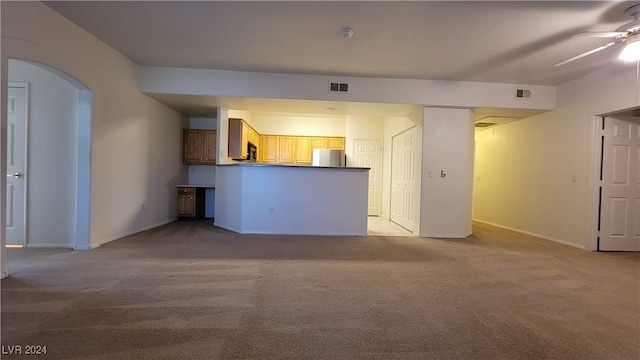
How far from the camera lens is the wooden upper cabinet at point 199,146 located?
6758mm

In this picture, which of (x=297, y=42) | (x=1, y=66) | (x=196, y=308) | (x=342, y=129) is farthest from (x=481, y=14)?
(x=342, y=129)

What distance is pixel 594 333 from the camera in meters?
2.03

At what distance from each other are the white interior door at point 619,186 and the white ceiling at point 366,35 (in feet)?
3.74

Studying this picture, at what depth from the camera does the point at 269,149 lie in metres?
8.34

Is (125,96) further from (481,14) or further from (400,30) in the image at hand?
(481,14)

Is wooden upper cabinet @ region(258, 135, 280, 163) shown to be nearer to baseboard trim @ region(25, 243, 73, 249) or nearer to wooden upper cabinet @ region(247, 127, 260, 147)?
wooden upper cabinet @ region(247, 127, 260, 147)

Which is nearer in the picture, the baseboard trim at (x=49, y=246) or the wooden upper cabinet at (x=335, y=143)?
the baseboard trim at (x=49, y=246)

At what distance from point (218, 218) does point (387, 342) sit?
4721 millimetres

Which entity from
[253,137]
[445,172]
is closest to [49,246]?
[253,137]

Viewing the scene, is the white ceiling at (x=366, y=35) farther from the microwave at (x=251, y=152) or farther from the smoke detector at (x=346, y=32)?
the microwave at (x=251, y=152)

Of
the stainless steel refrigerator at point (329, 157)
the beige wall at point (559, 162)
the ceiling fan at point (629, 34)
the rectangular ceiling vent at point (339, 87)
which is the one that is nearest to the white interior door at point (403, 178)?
the stainless steel refrigerator at point (329, 157)

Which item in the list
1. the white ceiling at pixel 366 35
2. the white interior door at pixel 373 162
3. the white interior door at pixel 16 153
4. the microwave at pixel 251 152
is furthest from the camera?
the white interior door at pixel 373 162

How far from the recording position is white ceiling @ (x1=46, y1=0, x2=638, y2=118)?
2959mm

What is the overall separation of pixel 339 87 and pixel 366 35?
1.54 meters
